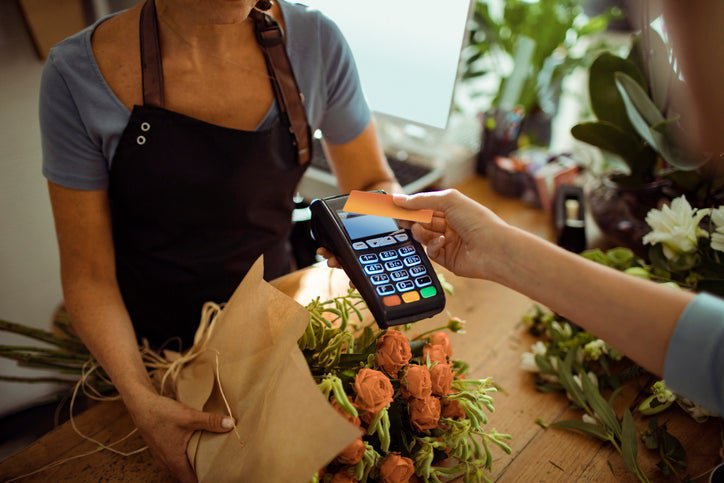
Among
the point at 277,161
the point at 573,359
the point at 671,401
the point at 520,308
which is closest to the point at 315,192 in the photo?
the point at 277,161

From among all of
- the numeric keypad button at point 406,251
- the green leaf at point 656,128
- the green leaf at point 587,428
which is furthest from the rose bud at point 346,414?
the green leaf at point 656,128

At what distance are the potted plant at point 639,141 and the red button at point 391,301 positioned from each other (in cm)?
53

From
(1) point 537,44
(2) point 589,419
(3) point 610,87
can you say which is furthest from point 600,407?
(1) point 537,44

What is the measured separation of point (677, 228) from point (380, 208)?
1.43 ft

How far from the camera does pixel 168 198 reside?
821 millimetres

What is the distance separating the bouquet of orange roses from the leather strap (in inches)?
14.0

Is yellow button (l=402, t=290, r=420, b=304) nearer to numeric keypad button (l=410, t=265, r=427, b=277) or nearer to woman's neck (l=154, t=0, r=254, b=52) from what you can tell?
numeric keypad button (l=410, t=265, r=427, b=277)

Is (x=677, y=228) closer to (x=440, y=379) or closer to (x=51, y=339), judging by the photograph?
(x=440, y=379)

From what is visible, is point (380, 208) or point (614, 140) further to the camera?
point (614, 140)

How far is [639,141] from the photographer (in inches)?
39.3

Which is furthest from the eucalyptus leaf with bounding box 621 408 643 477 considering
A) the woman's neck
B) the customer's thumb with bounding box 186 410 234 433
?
the woman's neck

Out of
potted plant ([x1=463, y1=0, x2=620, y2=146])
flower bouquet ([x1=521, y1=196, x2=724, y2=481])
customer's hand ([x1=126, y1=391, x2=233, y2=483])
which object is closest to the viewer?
customer's hand ([x1=126, y1=391, x2=233, y2=483])

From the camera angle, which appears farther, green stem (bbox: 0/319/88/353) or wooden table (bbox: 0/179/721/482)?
green stem (bbox: 0/319/88/353)

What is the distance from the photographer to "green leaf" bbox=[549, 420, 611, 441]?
0.72m
